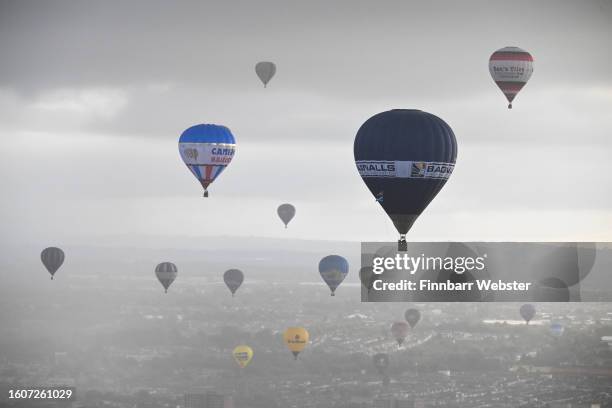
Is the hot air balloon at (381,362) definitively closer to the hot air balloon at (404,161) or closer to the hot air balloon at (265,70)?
the hot air balloon at (265,70)

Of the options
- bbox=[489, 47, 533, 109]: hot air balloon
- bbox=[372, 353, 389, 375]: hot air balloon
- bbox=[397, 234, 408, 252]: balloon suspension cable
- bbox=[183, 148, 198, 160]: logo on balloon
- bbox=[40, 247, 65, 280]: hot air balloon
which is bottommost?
bbox=[372, 353, 389, 375]: hot air balloon

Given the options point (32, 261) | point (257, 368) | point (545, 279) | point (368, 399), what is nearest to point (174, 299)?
point (32, 261)

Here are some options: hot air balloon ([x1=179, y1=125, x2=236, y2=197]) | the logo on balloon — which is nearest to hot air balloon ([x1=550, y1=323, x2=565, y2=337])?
hot air balloon ([x1=179, y1=125, x2=236, y2=197])

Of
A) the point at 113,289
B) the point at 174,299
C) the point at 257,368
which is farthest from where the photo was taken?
the point at 113,289

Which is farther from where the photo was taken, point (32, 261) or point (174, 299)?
point (32, 261)

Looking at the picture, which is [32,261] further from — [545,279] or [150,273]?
[545,279]

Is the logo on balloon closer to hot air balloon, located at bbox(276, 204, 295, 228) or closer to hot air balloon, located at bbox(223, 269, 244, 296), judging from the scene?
hot air balloon, located at bbox(276, 204, 295, 228)

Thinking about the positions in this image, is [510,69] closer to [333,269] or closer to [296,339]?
[333,269]
